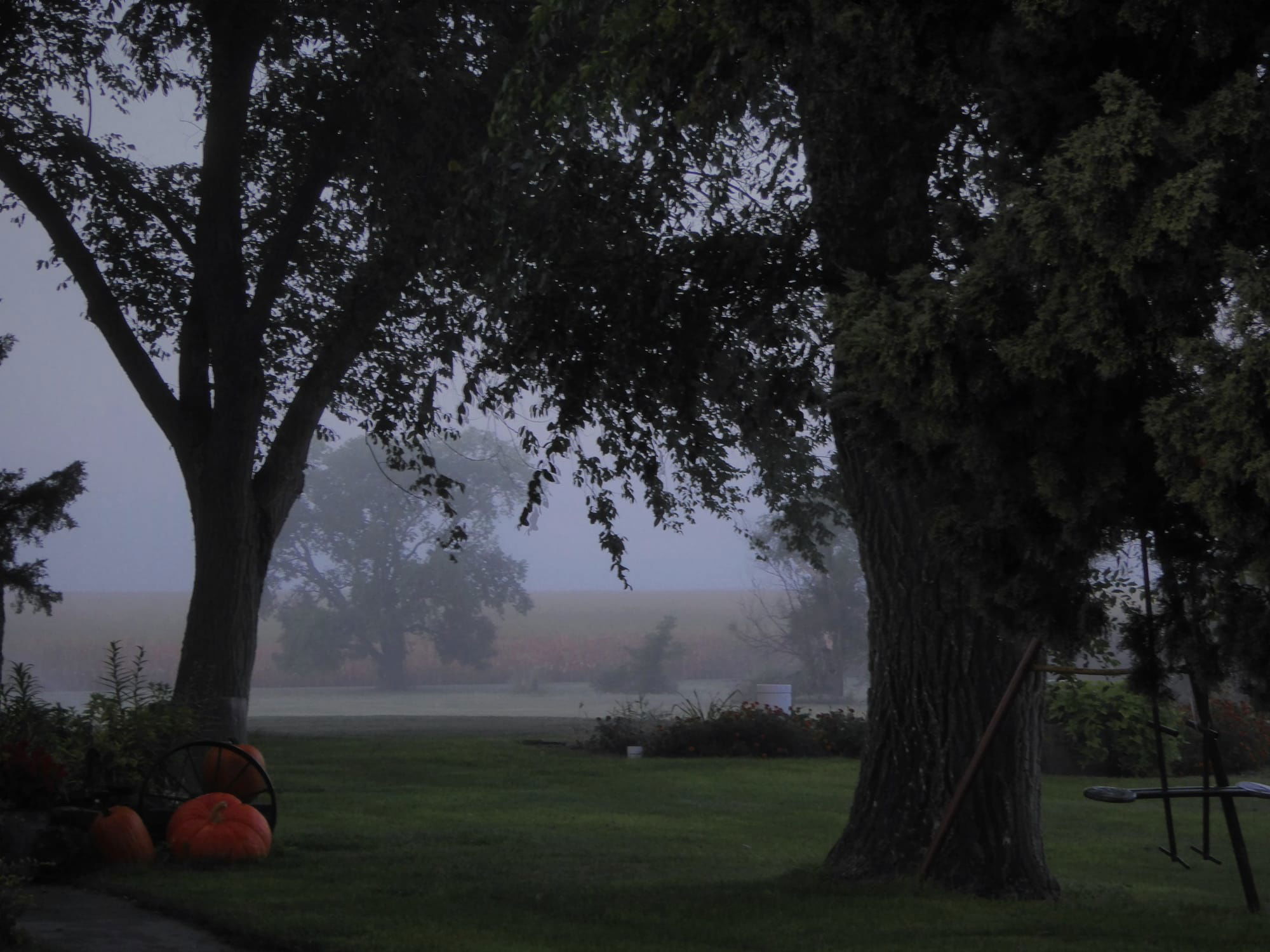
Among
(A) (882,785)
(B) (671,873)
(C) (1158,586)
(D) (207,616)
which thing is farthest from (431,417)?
(C) (1158,586)

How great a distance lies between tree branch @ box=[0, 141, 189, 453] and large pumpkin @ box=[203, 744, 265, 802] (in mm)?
4020

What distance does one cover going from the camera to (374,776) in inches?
625

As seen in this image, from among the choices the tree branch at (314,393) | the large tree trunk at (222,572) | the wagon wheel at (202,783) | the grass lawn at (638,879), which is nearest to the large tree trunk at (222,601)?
the large tree trunk at (222,572)

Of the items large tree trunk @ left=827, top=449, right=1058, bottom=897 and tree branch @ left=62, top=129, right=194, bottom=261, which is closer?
large tree trunk @ left=827, top=449, right=1058, bottom=897

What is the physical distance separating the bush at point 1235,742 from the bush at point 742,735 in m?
4.29

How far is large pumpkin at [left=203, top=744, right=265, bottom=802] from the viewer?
10.3m

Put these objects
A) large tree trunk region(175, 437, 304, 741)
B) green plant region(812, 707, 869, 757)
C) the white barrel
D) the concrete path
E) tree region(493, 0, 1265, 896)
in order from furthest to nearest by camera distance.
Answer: the white barrel, green plant region(812, 707, 869, 757), large tree trunk region(175, 437, 304, 741), the concrete path, tree region(493, 0, 1265, 896)

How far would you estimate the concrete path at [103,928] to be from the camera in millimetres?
6258

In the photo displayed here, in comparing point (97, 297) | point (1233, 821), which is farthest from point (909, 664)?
point (97, 297)

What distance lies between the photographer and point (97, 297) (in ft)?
45.2

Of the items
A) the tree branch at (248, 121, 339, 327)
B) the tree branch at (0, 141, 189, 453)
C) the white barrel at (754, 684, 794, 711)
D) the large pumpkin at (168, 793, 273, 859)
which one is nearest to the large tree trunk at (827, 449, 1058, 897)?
the large pumpkin at (168, 793, 273, 859)

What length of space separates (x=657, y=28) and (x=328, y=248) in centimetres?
853

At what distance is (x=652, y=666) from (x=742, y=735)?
3215cm

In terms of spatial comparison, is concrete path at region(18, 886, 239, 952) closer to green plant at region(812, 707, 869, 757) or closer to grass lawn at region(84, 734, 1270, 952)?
grass lawn at region(84, 734, 1270, 952)
